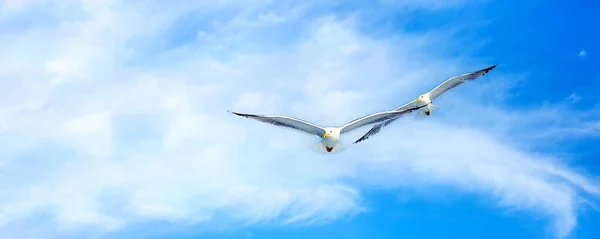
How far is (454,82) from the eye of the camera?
33.1 metres

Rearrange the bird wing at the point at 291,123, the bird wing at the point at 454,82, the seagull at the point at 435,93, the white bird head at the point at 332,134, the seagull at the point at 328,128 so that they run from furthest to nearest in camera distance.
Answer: the bird wing at the point at 454,82 → the seagull at the point at 435,93 → the white bird head at the point at 332,134 → the seagull at the point at 328,128 → the bird wing at the point at 291,123

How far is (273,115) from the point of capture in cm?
2661

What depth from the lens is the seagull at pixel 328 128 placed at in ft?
88.3

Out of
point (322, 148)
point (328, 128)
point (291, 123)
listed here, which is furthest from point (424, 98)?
point (291, 123)

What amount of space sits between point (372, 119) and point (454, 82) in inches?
300

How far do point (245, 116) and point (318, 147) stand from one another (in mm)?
4093

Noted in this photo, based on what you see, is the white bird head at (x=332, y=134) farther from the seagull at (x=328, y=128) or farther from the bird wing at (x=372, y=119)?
the bird wing at (x=372, y=119)

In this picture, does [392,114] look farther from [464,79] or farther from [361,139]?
[464,79]

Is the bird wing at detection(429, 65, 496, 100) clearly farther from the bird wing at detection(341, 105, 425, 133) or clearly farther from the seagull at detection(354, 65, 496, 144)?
the bird wing at detection(341, 105, 425, 133)

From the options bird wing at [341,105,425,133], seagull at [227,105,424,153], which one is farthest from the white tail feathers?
bird wing at [341,105,425,133]

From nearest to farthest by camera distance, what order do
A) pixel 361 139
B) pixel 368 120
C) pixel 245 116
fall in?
pixel 245 116 → pixel 368 120 → pixel 361 139

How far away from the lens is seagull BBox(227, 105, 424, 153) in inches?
1059

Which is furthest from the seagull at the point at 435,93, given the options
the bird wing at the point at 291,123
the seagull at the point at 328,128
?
the bird wing at the point at 291,123

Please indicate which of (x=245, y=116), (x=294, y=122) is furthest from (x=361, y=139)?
(x=245, y=116)
